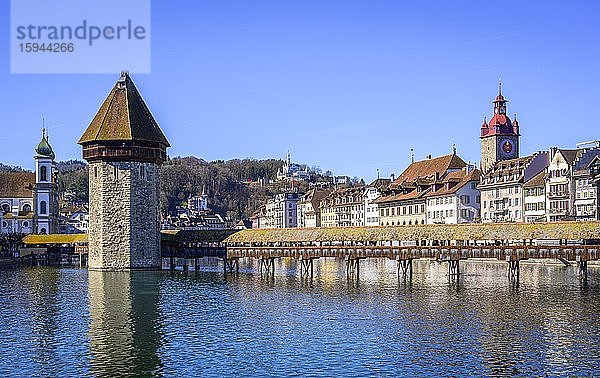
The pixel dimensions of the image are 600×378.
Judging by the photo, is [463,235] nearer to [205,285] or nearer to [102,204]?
[205,285]

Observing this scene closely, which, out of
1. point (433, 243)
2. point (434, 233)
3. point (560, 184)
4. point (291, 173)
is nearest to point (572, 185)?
point (560, 184)

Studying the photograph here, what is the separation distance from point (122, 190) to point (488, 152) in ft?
137

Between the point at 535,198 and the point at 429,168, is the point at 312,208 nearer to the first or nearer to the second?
the point at 429,168

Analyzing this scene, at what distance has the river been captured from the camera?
21406 millimetres

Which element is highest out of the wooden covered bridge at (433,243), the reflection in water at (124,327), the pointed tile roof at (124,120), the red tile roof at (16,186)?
the pointed tile roof at (124,120)

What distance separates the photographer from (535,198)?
216 feet

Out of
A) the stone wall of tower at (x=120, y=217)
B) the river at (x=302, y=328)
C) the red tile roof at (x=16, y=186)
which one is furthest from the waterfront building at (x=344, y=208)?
the river at (x=302, y=328)

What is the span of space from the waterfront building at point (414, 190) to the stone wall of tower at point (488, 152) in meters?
3.58

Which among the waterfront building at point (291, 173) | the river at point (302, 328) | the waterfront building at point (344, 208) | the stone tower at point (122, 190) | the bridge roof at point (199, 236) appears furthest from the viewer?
the waterfront building at point (291, 173)

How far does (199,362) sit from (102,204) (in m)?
29.5

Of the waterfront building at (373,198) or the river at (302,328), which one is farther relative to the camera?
the waterfront building at (373,198)

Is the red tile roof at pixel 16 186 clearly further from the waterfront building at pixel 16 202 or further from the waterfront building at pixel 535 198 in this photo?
the waterfront building at pixel 535 198

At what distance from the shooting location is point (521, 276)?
45.7 m

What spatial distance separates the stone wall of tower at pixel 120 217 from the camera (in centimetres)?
4984
